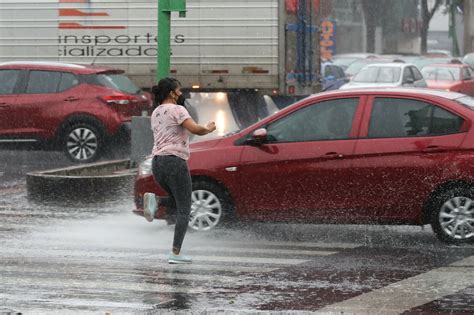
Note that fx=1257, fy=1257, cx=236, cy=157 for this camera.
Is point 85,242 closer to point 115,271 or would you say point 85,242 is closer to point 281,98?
point 115,271

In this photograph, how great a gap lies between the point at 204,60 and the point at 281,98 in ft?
6.07

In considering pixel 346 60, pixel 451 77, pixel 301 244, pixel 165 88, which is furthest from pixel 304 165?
pixel 346 60

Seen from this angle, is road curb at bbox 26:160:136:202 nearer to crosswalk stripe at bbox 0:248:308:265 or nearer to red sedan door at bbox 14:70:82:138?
crosswalk stripe at bbox 0:248:308:265

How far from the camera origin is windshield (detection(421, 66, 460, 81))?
3759 cm

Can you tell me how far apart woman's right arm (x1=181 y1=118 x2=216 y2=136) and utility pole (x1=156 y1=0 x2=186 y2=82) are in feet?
18.8

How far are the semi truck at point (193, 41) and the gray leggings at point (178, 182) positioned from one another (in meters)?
13.1

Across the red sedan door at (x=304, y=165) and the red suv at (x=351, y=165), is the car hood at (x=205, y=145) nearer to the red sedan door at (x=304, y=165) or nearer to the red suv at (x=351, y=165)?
the red suv at (x=351, y=165)

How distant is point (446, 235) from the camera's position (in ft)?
39.5

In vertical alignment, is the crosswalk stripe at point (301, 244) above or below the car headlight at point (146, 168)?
below

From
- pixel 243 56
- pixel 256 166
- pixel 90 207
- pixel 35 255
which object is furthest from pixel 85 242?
pixel 243 56

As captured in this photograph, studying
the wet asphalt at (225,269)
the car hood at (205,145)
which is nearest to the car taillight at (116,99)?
the wet asphalt at (225,269)

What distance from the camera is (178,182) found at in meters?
11.2

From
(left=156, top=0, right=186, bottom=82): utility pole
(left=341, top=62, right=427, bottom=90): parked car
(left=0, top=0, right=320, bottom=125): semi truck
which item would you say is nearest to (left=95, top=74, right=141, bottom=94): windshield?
(left=0, top=0, right=320, bottom=125): semi truck

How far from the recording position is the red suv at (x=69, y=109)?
2061 cm
